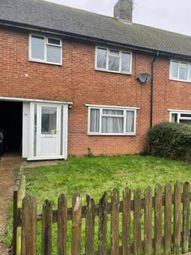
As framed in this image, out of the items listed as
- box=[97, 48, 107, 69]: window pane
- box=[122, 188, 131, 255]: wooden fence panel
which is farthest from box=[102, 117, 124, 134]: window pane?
box=[122, 188, 131, 255]: wooden fence panel

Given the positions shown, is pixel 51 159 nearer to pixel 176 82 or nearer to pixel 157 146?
pixel 157 146

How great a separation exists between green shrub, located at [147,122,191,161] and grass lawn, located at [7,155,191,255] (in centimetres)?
55

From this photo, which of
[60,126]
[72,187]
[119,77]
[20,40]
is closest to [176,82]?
[119,77]

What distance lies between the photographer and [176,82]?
15.4 metres

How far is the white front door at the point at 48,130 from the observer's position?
11.1m

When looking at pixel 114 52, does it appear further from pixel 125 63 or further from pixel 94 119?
pixel 94 119

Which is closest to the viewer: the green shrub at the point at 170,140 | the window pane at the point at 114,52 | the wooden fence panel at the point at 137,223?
the wooden fence panel at the point at 137,223

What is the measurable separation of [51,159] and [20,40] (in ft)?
16.5

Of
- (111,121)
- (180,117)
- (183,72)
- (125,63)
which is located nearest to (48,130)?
(111,121)

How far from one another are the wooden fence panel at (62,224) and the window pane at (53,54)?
9.64 metres

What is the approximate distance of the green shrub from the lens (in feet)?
39.1

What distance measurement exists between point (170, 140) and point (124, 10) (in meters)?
9.76

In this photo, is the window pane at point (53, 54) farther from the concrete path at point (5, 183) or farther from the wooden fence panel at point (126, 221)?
the wooden fence panel at point (126, 221)

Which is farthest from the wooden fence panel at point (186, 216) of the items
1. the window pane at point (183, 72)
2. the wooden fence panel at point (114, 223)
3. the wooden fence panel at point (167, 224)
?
the window pane at point (183, 72)
